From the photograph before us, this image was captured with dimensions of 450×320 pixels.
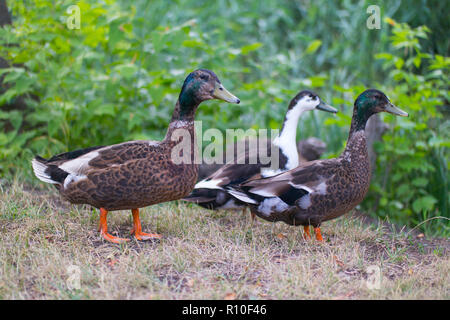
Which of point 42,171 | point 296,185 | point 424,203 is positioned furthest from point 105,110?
point 424,203

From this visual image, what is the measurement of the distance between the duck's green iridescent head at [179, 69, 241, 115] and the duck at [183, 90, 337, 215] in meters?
0.77

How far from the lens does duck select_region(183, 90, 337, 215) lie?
4371mm

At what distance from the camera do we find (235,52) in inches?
215

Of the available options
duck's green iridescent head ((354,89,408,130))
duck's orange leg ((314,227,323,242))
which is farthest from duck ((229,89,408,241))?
duck's green iridescent head ((354,89,408,130))

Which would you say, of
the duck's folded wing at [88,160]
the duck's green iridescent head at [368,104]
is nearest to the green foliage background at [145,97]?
the duck's green iridescent head at [368,104]

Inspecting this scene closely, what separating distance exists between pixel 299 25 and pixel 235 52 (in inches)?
160

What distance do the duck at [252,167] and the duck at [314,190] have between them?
0.39 m

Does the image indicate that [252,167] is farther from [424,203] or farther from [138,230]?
[424,203]

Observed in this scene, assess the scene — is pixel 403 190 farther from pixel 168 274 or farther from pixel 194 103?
pixel 168 274

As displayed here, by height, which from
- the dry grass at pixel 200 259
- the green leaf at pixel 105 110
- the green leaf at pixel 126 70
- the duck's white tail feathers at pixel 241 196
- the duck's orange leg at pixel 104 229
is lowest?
the dry grass at pixel 200 259

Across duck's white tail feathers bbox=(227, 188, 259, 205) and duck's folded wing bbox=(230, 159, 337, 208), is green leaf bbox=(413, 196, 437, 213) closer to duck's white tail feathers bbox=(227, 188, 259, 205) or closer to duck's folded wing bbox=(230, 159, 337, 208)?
duck's folded wing bbox=(230, 159, 337, 208)

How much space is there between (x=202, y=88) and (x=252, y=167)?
0.98 meters

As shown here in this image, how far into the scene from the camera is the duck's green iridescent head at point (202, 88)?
376 centimetres

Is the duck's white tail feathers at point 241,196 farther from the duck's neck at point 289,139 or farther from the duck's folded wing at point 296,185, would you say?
the duck's neck at point 289,139
